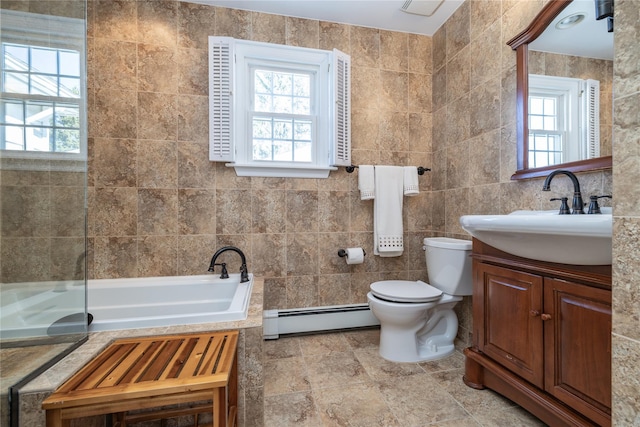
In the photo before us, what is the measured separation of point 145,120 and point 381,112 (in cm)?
173

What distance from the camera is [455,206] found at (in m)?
2.02

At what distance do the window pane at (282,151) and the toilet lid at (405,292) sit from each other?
113 centimetres

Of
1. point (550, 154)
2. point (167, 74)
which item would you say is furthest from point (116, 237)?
point (550, 154)

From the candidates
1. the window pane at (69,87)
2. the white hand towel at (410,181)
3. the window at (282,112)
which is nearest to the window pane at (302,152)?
the window at (282,112)

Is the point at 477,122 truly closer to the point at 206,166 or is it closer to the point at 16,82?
the point at 206,166

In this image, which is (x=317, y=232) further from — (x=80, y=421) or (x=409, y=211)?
(x=80, y=421)

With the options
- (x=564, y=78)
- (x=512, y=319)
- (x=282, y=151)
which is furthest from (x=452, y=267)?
(x=282, y=151)

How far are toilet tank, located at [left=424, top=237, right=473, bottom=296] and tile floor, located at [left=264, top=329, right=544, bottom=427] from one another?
46 cm

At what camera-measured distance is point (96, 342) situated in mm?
1053

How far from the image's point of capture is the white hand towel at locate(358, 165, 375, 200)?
208 cm

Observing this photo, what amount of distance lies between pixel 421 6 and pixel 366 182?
1.28m

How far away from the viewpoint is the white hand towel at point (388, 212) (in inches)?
82.4

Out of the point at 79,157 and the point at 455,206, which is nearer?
the point at 79,157

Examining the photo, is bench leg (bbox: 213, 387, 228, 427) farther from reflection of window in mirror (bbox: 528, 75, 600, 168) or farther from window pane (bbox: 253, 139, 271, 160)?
reflection of window in mirror (bbox: 528, 75, 600, 168)
